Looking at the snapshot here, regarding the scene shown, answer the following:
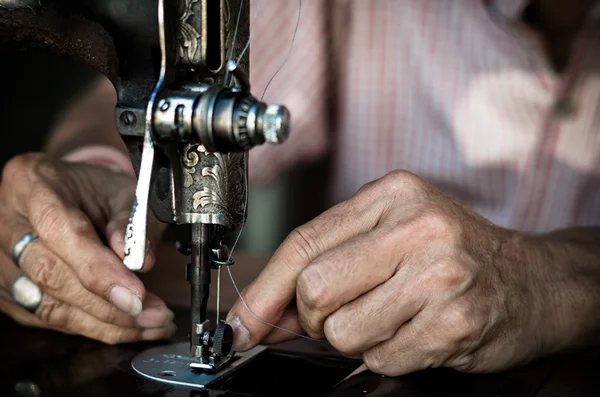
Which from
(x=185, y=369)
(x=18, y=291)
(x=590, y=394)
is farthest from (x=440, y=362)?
(x=18, y=291)

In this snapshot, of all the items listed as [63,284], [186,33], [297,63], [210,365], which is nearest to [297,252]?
[210,365]

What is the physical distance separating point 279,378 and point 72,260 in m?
0.34

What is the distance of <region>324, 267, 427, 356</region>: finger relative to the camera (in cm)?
82

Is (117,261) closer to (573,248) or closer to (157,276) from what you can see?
(157,276)

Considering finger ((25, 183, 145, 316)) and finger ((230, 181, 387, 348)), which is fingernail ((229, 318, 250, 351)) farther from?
finger ((25, 183, 145, 316))

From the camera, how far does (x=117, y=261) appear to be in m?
0.99

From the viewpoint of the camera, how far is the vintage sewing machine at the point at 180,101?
766mm

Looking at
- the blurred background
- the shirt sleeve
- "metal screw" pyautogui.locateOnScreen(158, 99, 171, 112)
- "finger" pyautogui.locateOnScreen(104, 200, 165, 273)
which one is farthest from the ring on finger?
the blurred background

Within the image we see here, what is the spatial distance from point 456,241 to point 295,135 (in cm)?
115

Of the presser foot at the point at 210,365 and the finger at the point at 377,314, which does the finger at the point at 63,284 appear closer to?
the presser foot at the point at 210,365

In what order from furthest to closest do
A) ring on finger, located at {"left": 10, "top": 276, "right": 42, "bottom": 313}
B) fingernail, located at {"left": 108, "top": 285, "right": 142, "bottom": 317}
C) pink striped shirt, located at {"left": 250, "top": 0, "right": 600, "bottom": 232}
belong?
pink striped shirt, located at {"left": 250, "top": 0, "right": 600, "bottom": 232} → ring on finger, located at {"left": 10, "top": 276, "right": 42, "bottom": 313} → fingernail, located at {"left": 108, "top": 285, "right": 142, "bottom": 317}

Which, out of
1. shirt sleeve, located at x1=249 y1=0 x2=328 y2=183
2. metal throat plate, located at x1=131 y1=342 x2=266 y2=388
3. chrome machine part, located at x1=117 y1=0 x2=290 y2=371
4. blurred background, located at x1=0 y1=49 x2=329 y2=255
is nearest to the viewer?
chrome machine part, located at x1=117 y1=0 x2=290 y2=371

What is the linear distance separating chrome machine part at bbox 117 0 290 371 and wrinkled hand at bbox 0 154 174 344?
15 centimetres

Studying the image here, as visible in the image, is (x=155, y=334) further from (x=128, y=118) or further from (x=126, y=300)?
(x=128, y=118)
